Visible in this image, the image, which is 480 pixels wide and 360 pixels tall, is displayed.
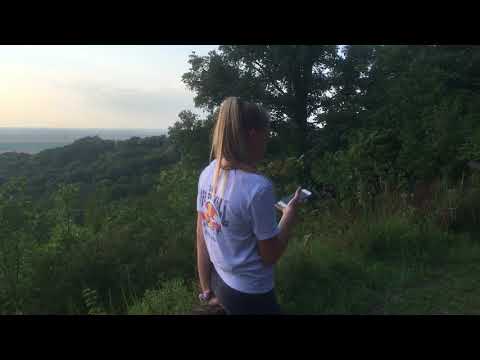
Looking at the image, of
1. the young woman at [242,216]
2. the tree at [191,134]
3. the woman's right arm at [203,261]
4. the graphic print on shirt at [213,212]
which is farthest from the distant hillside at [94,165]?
the young woman at [242,216]

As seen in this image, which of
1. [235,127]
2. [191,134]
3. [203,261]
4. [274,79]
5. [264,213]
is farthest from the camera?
[274,79]

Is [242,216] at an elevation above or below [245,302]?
above

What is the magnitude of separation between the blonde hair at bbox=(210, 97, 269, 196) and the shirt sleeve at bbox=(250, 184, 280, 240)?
21cm

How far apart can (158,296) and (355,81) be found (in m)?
20.5

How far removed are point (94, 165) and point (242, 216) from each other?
498 inches

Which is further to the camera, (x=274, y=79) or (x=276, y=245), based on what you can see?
(x=274, y=79)

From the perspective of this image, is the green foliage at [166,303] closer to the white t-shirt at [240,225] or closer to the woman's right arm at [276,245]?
the white t-shirt at [240,225]

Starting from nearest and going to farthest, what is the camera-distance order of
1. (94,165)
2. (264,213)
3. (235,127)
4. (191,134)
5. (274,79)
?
(264,213) → (235,127) → (94,165) → (191,134) → (274,79)

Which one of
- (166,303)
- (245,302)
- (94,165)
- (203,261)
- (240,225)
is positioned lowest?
(166,303)

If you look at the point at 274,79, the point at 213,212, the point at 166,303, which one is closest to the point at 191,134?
the point at 274,79

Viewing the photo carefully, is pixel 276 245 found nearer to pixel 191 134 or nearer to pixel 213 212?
pixel 213 212

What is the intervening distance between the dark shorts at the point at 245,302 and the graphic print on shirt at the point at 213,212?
0.30 meters

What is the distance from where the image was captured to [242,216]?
191 cm

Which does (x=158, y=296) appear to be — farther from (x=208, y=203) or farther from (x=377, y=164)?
(x=377, y=164)
